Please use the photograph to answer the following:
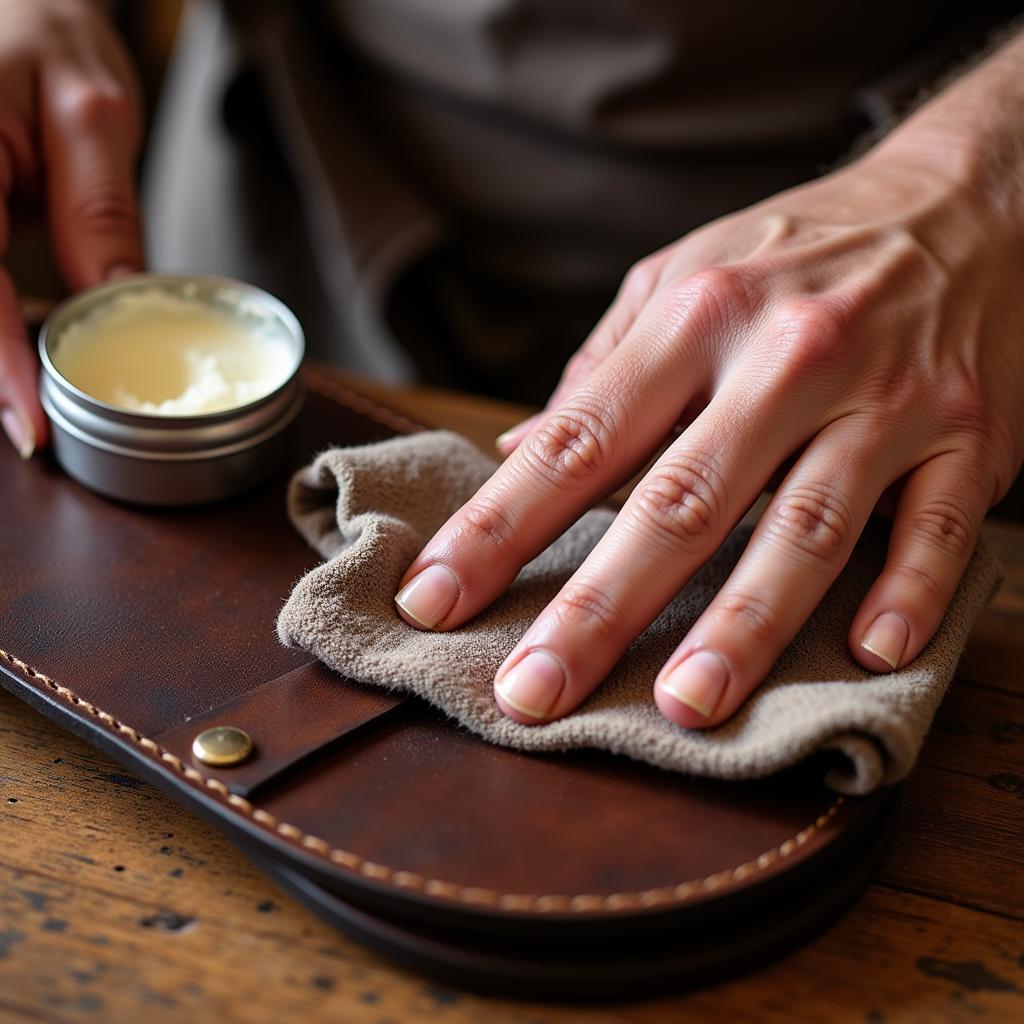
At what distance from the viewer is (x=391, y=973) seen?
0.60 metres

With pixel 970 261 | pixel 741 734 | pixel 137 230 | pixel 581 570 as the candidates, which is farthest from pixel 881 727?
pixel 137 230

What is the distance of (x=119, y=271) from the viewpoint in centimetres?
107

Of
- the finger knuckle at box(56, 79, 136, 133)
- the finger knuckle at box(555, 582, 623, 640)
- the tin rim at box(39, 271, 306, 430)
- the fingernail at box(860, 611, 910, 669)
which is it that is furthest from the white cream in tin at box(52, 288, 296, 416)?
the fingernail at box(860, 611, 910, 669)

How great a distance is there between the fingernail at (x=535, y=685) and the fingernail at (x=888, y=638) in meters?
0.20

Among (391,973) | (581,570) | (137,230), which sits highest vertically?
(137,230)

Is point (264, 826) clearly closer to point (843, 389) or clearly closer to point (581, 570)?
point (581, 570)

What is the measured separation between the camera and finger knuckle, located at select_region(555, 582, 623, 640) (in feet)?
2.23

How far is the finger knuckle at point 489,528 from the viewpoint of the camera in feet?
2.42

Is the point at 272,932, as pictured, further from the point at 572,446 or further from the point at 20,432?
the point at 20,432

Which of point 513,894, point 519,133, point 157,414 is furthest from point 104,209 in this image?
point 513,894

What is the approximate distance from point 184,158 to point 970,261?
3.49ft

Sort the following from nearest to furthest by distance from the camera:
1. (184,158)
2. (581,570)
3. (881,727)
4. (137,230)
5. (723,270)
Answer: (881,727) < (581,570) < (723,270) < (137,230) < (184,158)

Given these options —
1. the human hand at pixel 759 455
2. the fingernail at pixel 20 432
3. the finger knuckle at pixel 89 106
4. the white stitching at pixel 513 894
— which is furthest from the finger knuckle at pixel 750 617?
the finger knuckle at pixel 89 106

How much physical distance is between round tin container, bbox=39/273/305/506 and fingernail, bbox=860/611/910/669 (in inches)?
19.4
